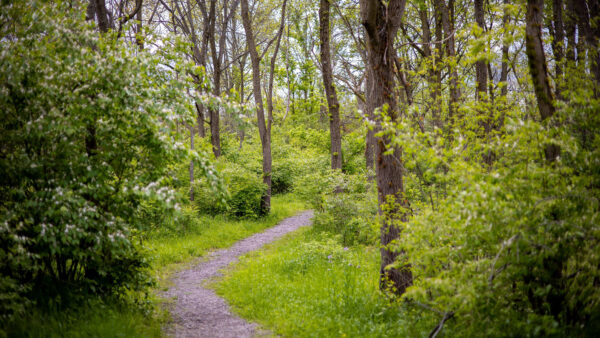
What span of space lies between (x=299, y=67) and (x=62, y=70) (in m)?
25.9

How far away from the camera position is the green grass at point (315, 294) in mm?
5262

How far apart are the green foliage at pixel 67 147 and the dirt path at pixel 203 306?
1577mm

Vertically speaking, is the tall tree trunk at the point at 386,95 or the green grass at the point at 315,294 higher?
the tall tree trunk at the point at 386,95

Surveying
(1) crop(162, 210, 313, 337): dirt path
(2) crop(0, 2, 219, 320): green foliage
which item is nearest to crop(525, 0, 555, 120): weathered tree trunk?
(2) crop(0, 2, 219, 320): green foliage

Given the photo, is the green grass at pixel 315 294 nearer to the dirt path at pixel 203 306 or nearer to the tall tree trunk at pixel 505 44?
the dirt path at pixel 203 306

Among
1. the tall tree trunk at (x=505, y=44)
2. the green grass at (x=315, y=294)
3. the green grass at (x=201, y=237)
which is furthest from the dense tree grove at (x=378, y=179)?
the green grass at (x=201, y=237)

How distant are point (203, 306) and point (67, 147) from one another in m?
3.67

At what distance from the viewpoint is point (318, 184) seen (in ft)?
42.2

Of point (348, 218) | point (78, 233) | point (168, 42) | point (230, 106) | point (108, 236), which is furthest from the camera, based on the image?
point (348, 218)

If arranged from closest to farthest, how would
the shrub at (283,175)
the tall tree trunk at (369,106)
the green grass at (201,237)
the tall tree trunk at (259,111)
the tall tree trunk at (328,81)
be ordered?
the tall tree trunk at (369,106) → the green grass at (201,237) → the tall tree trunk at (328,81) → the tall tree trunk at (259,111) → the shrub at (283,175)

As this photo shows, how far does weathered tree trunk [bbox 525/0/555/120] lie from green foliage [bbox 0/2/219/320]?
405 centimetres

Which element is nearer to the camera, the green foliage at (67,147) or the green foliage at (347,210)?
the green foliage at (67,147)

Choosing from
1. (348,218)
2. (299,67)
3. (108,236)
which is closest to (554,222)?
(108,236)

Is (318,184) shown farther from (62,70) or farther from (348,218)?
(62,70)
